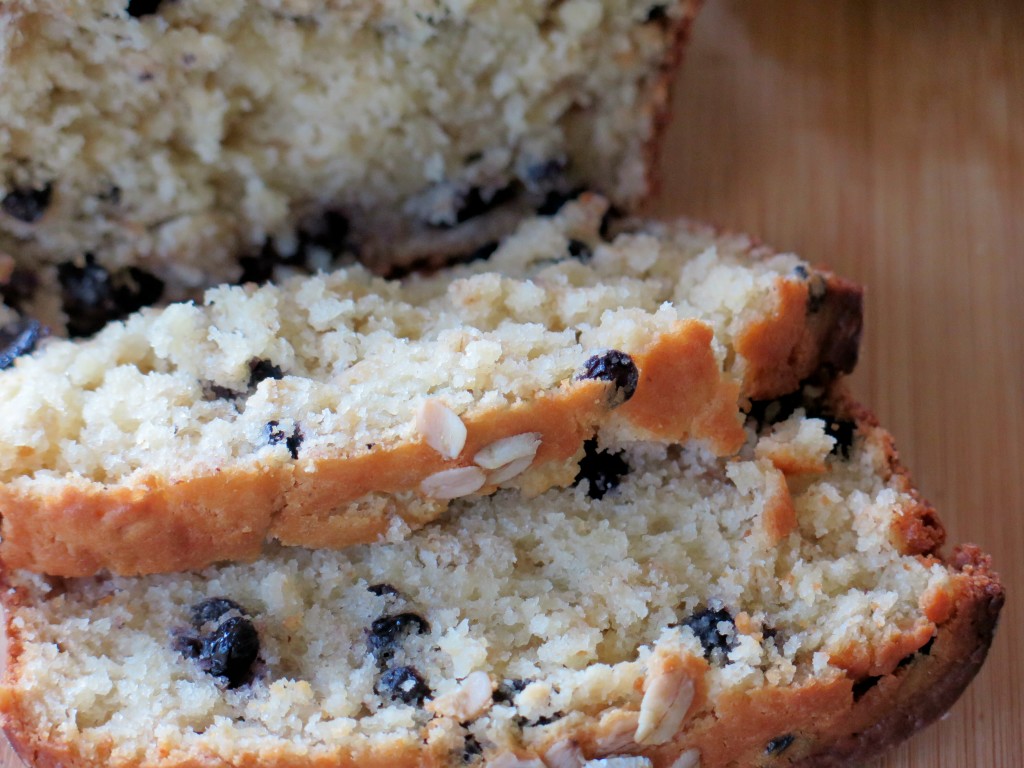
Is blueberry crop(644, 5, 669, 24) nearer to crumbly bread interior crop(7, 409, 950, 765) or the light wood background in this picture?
the light wood background

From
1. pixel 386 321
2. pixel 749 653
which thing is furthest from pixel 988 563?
pixel 386 321

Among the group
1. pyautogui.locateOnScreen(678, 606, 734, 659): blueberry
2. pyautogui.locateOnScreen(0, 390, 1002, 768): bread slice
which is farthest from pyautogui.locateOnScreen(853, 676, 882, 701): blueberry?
pyautogui.locateOnScreen(678, 606, 734, 659): blueberry

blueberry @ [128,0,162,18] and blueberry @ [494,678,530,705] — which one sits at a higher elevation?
blueberry @ [128,0,162,18]

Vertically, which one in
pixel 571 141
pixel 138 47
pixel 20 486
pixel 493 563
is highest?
pixel 138 47

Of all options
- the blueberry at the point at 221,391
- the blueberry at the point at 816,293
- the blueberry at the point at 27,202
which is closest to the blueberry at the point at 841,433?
the blueberry at the point at 816,293

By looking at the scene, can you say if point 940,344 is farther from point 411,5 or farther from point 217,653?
point 217,653

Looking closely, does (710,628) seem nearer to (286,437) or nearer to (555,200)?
(286,437)

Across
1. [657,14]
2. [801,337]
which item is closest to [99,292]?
[657,14]
